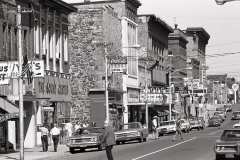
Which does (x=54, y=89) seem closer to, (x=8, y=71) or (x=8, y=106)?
(x=8, y=106)

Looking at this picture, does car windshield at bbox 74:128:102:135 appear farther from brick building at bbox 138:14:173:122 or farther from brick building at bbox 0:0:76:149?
brick building at bbox 138:14:173:122

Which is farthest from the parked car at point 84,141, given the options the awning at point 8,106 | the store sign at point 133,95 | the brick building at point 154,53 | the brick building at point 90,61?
the brick building at point 154,53

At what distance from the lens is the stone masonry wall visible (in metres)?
62.0

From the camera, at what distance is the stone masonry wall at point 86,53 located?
62.0 meters

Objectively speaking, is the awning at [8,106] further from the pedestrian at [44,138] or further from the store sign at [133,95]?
the store sign at [133,95]

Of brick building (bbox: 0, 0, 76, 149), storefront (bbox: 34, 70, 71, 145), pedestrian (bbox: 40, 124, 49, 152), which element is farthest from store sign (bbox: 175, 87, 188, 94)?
pedestrian (bbox: 40, 124, 49, 152)

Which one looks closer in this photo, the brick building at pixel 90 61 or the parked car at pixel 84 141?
the parked car at pixel 84 141

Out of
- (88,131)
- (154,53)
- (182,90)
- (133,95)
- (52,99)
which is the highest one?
(154,53)

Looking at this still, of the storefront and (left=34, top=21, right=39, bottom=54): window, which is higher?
(left=34, top=21, right=39, bottom=54): window

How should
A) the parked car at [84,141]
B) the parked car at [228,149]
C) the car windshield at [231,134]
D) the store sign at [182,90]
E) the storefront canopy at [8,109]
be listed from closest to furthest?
1. the parked car at [228,149]
2. the car windshield at [231,134]
3. the storefront canopy at [8,109]
4. the parked car at [84,141]
5. the store sign at [182,90]

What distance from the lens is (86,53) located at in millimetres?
62406

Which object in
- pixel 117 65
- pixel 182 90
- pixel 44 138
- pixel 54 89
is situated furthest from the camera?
pixel 182 90

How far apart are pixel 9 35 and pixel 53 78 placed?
7.87 metres

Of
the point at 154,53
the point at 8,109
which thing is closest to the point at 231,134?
the point at 8,109
